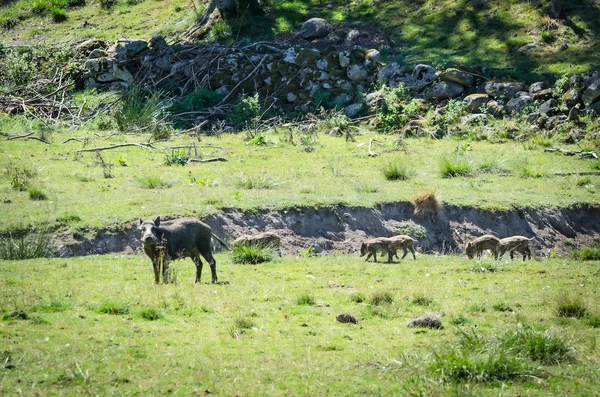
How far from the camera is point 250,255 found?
56.6ft

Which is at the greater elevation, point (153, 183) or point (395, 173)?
point (153, 183)

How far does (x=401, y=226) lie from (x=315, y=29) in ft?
63.2

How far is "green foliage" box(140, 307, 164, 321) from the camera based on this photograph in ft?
38.7

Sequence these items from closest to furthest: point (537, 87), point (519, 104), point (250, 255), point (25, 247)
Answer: point (25, 247), point (250, 255), point (519, 104), point (537, 87)

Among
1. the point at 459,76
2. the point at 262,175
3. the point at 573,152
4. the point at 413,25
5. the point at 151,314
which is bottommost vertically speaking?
the point at 573,152

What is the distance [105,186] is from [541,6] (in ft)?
76.5

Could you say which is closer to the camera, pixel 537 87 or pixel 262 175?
pixel 262 175

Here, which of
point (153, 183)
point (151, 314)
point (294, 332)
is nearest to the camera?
point (294, 332)

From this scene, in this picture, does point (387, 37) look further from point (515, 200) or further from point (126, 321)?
point (126, 321)

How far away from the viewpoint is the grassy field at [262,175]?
66.0 ft

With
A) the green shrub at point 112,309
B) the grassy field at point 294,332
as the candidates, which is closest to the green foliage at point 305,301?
the grassy field at point 294,332

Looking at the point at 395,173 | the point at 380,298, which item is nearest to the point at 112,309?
the point at 380,298

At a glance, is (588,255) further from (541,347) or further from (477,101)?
(477,101)

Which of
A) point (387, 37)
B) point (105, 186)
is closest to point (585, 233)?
point (105, 186)
